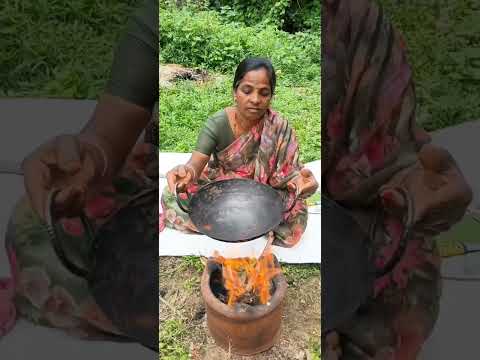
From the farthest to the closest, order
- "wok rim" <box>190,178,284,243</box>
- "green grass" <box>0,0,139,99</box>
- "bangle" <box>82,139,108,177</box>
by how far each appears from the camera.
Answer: "wok rim" <box>190,178,284,243</box> < "bangle" <box>82,139,108,177</box> < "green grass" <box>0,0,139,99</box>

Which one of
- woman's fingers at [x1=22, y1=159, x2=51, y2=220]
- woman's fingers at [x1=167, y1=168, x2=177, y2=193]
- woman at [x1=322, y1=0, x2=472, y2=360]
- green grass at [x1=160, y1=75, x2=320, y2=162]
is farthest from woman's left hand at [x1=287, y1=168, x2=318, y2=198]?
woman's fingers at [x1=22, y1=159, x2=51, y2=220]

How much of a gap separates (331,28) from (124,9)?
1136 mm

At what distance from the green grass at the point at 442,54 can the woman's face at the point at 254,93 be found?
0.78 meters

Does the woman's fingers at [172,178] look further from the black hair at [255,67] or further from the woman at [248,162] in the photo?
the black hair at [255,67]

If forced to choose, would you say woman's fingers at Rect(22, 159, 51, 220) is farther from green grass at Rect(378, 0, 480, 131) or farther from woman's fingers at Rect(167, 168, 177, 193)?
green grass at Rect(378, 0, 480, 131)

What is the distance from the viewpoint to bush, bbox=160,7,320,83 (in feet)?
11.7

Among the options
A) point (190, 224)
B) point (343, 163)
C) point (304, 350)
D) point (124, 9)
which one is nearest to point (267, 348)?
point (304, 350)

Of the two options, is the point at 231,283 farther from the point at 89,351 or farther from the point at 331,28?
the point at 331,28

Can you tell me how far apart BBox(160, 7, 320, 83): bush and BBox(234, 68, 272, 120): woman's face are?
0.68ft

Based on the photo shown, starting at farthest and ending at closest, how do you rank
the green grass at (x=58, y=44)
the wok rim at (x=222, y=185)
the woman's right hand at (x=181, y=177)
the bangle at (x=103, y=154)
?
1. the woman's right hand at (x=181, y=177)
2. the wok rim at (x=222, y=185)
3. the bangle at (x=103, y=154)
4. the green grass at (x=58, y=44)

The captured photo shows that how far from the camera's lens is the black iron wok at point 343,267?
130 inches

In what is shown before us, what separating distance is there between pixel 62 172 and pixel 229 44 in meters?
1.25

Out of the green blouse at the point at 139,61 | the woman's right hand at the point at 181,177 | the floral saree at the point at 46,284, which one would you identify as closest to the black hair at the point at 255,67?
the green blouse at the point at 139,61

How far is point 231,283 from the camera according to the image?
3451 millimetres
